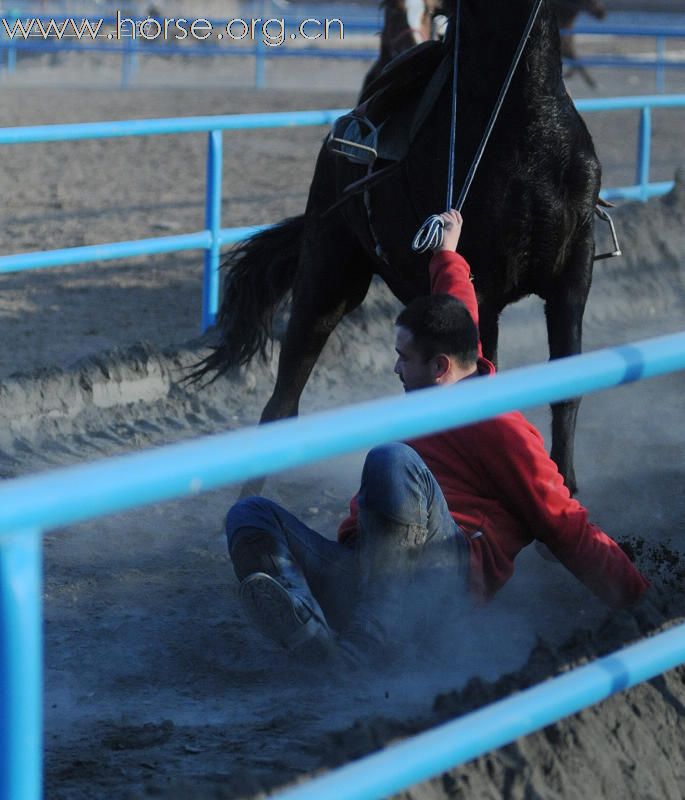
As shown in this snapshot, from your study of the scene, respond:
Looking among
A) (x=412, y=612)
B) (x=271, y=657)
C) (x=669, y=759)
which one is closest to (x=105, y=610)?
(x=271, y=657)

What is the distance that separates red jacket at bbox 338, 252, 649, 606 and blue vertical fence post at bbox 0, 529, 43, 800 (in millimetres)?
1693

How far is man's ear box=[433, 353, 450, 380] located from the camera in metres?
3.05

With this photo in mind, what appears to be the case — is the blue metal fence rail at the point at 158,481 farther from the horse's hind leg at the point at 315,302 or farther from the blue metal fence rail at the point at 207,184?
the blue metal fence rail at the point at 207,184

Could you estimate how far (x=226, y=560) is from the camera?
13.8 feet

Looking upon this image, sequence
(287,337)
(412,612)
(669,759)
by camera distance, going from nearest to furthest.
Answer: (669,759)
(412,612)
(287,337)

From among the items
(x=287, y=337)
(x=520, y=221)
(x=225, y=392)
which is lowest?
(x=225, y=392)

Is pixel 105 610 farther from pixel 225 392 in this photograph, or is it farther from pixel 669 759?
pixel 225 392

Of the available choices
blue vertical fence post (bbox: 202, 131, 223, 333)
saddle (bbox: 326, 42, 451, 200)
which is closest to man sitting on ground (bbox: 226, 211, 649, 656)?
saddle (bbox: 326, 42, 451, 200)

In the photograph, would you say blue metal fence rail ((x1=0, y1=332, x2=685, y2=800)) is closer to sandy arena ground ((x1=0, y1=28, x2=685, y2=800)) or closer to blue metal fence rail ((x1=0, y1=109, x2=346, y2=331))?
sandy arena ground ((x1=0, y1=28, x2=685, y2=800))

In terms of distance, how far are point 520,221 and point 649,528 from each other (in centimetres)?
114

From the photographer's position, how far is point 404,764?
69.1 inches

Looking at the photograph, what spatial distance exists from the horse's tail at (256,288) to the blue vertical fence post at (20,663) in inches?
146

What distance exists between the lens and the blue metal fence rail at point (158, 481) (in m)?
1.44

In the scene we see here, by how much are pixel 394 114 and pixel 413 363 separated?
4.62 feet
